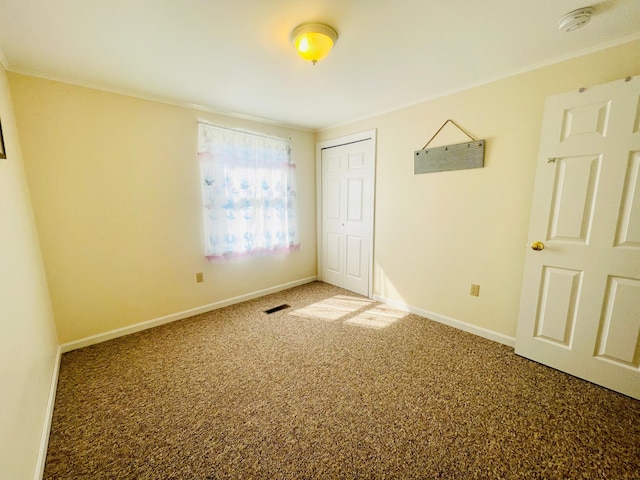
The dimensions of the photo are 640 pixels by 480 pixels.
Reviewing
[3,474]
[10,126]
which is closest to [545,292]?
[3,474]

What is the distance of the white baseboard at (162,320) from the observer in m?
2.32

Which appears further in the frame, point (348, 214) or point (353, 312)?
point (348, 214)

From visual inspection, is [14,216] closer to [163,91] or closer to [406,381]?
[163,91]

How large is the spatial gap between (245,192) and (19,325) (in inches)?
87.0

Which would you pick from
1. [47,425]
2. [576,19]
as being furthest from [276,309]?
[576,19]

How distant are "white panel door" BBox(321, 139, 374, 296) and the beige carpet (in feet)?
4.11

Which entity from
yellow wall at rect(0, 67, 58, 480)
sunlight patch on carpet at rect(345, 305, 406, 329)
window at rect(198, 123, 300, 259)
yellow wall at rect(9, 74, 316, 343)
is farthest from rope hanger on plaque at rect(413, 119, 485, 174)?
yellow wall at rect(0, 67, 58, 480)

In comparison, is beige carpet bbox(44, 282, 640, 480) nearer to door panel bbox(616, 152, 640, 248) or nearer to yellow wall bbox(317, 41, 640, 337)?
yellow wall bbox(317, 41, 640, 337)

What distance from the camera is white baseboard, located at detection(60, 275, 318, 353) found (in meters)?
2.32

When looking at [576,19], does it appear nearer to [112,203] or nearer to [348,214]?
[348,214]

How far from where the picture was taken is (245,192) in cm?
319

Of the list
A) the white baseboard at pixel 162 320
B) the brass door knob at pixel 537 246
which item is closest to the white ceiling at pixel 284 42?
the brass door knob at pixel 537 246

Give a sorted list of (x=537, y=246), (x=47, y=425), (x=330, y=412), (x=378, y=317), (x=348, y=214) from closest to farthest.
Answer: (x=47, y=425)
(x=330, y=412)
(x=537, y=246)
(x=378, y=317)
(x=348, y=214)

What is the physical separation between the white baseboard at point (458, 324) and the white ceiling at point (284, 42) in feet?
7.38
